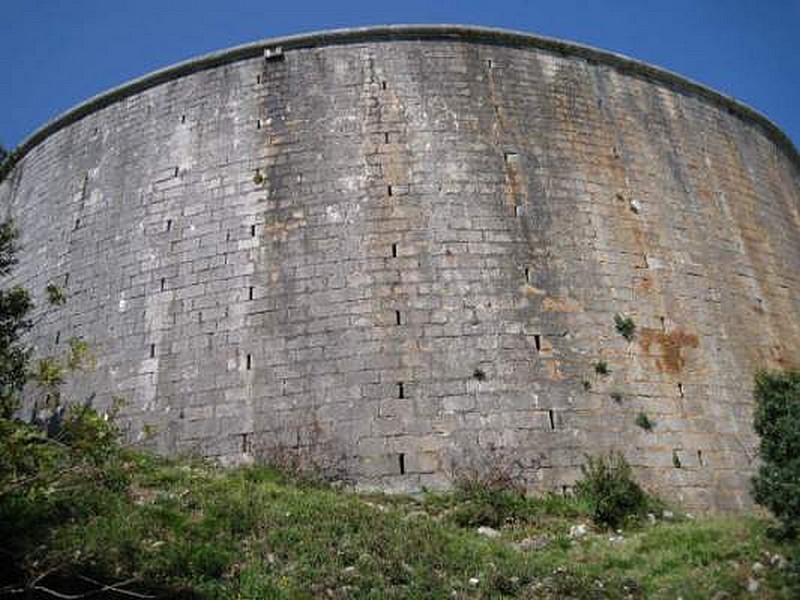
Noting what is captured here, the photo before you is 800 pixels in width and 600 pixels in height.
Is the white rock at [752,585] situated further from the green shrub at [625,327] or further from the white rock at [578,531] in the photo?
the green shrub at [625,327]

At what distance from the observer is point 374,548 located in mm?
7340

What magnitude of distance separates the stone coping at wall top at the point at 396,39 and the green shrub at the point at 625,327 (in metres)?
4.89

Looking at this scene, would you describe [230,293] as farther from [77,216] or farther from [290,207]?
[77,216]

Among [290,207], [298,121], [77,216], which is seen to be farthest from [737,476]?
[77,216]

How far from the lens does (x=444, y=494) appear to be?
30.6 feet

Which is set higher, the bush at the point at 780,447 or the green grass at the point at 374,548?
Result: the bush at the point at 780,447

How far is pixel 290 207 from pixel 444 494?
4.59 metres

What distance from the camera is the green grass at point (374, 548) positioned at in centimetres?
658

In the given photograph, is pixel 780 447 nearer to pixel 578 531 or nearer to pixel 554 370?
pixel 578 531

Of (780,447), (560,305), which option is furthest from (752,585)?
(560,305)

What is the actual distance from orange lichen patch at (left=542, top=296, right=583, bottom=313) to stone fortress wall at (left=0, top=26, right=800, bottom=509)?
0.20 ft

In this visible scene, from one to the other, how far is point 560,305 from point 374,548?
15.6 feet

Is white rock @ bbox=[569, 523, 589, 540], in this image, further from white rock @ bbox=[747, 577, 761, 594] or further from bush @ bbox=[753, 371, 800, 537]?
white rock @ bbox=[747, 577, 761, 594]

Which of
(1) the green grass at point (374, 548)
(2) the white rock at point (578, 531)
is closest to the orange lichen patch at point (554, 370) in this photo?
(1) the green grass at point (374, 548)
